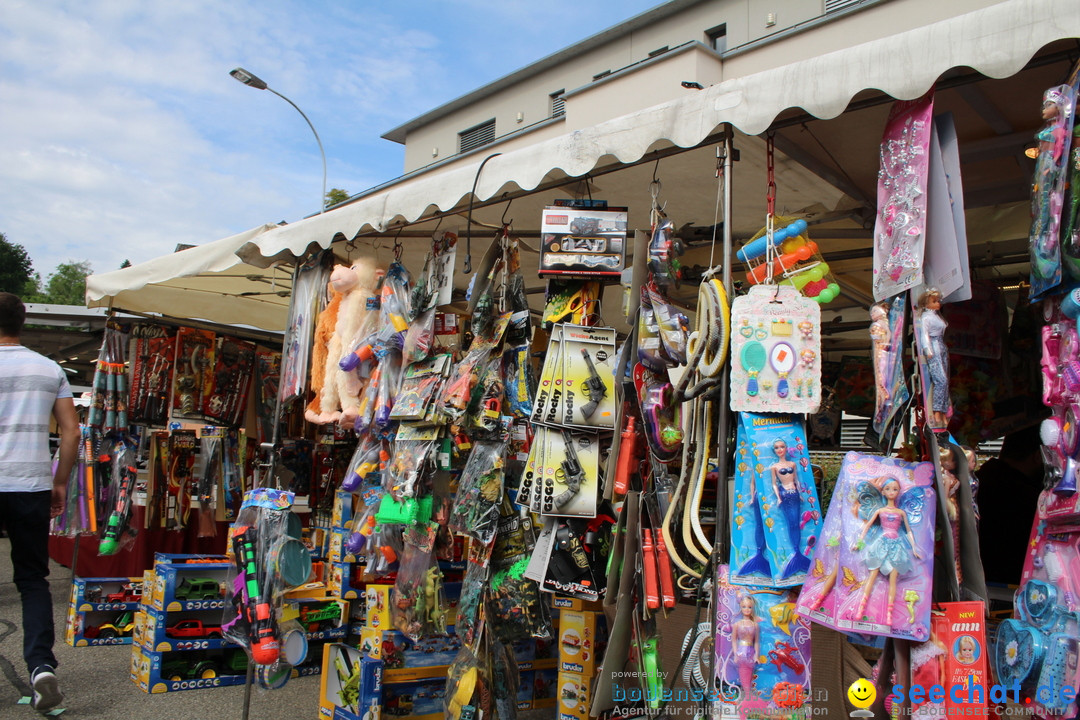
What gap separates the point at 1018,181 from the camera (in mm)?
3336

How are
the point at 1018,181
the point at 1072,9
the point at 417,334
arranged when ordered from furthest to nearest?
the point at 417,334 → the point at 1018,181 → the point at 1072,9

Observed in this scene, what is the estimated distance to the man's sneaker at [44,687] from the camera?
3242 millimetres

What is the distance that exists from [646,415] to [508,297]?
112 centimetres

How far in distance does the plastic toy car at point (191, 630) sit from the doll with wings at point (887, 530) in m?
3.93

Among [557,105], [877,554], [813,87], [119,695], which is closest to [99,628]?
[119,695]

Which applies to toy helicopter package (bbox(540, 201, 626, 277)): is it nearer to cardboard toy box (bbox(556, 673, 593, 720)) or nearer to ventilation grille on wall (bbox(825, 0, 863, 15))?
cardboard toy box (bbox(556, 673, 593, 720))

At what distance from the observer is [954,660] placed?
1.79 metres

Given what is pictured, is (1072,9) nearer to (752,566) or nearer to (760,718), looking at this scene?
(752,566)

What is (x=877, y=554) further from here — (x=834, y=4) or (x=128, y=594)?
(x=834, y=4)

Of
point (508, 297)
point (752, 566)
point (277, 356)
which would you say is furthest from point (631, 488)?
point (277, 356)

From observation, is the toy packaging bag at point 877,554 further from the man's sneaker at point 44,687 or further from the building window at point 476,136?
the building window at point 476,136

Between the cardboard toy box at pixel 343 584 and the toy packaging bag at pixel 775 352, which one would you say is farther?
the cardboard toy box at pixel 343 584

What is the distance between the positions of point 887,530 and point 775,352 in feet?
1.94

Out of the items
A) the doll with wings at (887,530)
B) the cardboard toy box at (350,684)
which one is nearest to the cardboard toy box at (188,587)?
the cardboard toy box at (350,684)
